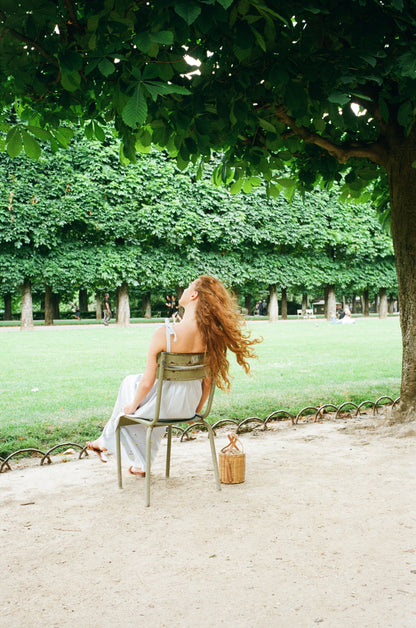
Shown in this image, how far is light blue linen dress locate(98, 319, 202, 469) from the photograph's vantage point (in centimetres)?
402

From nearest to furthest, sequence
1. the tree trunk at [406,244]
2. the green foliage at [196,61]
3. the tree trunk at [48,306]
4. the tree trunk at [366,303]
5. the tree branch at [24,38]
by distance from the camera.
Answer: the green foliage at [196,61]
the tree branch at [24,38]
the tree trunk at [406,244]
the tree trunk at [48,306]
the tree trunk at [366,303]

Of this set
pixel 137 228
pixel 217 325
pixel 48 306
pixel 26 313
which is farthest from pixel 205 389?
pixel 48 306

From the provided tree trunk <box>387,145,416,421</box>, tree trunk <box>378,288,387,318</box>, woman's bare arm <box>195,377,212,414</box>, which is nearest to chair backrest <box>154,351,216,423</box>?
woman's bare arm <box>195,377,212,414</box>

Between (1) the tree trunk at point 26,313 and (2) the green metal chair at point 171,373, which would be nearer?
(2) the green metal chair at point 171,373

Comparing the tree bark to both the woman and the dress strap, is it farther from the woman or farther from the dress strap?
the dress strap

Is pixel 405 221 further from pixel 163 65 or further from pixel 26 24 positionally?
pixel 26 24

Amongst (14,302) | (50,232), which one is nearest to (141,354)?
(50,232)

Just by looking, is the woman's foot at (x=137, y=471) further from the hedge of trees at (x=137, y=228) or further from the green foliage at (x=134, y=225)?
the green foliage at (x=134, y=225)

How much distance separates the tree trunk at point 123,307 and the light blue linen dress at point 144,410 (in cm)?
2146

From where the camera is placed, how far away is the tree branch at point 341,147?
5.35 m

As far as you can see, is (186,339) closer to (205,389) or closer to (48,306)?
(205,389)

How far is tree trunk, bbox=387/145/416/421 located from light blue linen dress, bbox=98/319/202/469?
108 inches

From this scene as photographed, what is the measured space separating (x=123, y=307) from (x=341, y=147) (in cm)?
2096

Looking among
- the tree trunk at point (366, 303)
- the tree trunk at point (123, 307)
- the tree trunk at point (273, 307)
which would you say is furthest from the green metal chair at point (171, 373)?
the tree trunk at point (366, 303)
